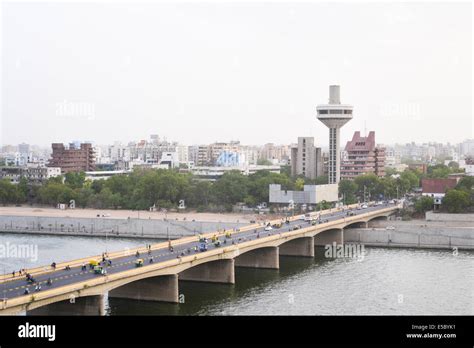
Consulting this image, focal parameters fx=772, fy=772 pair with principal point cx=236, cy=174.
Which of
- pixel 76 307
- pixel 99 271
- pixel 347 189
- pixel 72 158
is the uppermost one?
pixel 72 158

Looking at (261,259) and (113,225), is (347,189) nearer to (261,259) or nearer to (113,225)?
(113,225)

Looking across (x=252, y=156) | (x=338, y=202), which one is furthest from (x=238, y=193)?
(x=252, y=156)

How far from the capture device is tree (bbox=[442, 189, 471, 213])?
50.5 meters

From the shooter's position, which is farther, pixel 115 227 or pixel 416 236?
pixel 115 227

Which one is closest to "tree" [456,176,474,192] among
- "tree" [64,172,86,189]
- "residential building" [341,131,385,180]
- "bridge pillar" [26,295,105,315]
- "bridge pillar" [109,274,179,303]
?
"residential building" [341,131,385,180]

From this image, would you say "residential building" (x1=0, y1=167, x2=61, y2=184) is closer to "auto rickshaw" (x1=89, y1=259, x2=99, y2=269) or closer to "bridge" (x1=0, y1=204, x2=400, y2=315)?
"bridge" (x1=0, y1=204, x2=400, y2=315)

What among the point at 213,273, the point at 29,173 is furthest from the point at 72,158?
the point at 213,273

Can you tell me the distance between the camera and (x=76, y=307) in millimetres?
23375

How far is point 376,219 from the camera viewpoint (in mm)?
51438

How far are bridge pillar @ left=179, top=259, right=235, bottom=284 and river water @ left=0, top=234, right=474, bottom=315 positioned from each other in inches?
16.1

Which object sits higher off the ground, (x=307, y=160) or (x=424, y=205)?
(x=307, y=160)

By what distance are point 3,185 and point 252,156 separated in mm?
76316

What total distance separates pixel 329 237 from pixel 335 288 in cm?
1468
